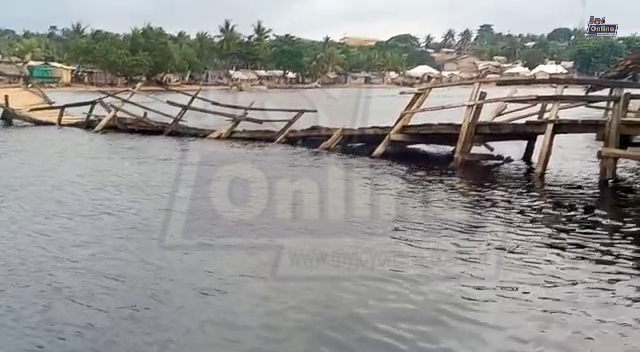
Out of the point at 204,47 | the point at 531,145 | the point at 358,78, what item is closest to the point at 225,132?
the point at 531,145

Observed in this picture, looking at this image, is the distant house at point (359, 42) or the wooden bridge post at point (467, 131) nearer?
the wooden bridge post at point (467, 131)

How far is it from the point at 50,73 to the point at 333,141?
77495mm

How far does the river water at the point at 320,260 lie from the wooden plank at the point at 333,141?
4238 millimetres

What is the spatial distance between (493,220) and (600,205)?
329 centimetres

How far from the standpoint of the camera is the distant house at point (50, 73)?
9550cm

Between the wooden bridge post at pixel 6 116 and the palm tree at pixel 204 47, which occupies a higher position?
the palm tree at pixel 204 47

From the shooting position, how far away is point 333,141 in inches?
1131

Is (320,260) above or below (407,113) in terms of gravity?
below

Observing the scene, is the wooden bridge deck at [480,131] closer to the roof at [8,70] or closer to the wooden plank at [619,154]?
the wooden plank at [619,154]

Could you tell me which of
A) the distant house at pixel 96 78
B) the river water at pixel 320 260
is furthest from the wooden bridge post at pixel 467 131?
the distant house at pixel 96 78

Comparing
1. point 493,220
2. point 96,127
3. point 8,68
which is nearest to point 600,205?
point 493,220

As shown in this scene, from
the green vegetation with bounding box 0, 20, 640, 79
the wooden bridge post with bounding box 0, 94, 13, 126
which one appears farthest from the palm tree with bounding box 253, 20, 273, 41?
the wooden bridge post with bounding box 0, 94, 13, 126

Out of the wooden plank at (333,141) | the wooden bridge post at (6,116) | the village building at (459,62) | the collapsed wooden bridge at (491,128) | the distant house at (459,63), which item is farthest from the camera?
the village building at (459,62)

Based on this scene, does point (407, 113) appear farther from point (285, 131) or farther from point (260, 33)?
point (260, 33)
